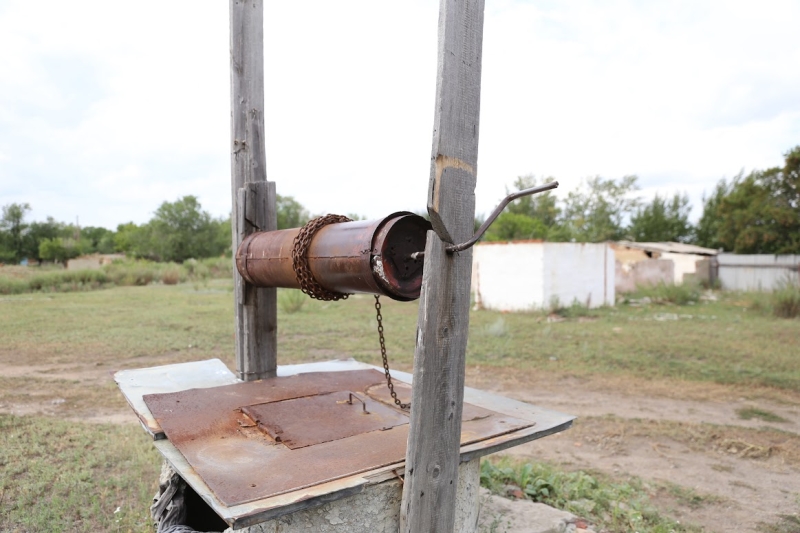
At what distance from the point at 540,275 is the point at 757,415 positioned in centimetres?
749

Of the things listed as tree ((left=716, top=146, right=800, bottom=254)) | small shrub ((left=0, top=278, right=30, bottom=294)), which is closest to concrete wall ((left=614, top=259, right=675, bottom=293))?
tree ((left=716, top=146, right=800, bottom=254))

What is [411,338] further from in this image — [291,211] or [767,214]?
[291,211]

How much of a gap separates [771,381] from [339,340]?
5.99m

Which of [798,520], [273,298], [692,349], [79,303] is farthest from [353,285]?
[79,303]

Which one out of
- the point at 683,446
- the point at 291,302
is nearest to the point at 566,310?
the point at 291,302

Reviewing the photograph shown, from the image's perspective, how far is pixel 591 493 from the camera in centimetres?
362

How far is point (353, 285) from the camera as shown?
2311mm

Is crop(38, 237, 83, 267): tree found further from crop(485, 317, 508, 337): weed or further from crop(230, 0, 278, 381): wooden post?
crop(485, 317, 508, 337): weed

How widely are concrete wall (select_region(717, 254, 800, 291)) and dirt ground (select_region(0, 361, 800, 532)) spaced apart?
16.2m

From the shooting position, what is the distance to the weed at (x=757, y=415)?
537 centimetres

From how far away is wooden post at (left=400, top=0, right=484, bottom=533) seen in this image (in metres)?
1.78

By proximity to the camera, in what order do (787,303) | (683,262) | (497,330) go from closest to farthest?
(497,330) < (787,303) < (683,262)

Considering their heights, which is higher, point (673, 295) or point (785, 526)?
point (673, 295)

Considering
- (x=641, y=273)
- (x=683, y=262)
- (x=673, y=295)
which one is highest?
(x=683, y=262)
